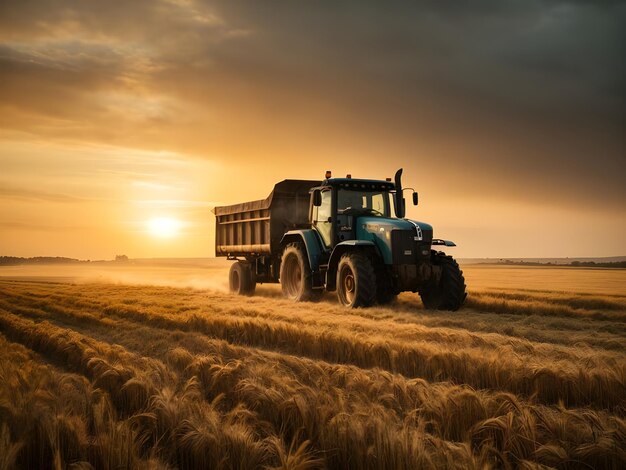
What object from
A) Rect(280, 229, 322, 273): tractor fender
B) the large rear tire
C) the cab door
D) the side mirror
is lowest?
the large rear tire

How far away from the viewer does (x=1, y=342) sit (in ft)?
35.0

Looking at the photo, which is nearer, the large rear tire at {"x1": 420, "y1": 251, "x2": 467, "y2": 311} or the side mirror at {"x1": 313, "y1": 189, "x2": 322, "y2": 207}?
the large rear tire at {"x1": 420, "y1": 251, "x2": 467, "y2": 311}

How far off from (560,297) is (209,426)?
1437 cm

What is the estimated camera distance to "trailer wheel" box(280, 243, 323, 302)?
16.4 m

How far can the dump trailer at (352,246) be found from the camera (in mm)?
14188

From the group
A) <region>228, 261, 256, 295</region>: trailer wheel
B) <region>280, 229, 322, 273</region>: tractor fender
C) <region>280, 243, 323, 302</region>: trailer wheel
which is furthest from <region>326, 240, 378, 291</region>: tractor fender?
<region>228, 261, 256, 295</region>: trailer wheel

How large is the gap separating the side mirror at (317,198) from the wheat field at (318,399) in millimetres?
4640

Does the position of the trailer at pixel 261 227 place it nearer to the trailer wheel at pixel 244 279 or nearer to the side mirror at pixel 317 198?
the trailer wheel at pixel 244 279

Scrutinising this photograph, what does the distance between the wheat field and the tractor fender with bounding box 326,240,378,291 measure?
3519 mm

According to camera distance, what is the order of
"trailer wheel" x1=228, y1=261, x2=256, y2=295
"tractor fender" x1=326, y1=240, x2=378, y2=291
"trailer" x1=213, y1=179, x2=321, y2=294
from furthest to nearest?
"trailer wheel" x1=228, y1=261, x2=256, y2=295, "trailer" x1=213, y1=179, x2=321, y2=294, "tractor fender" x1=326, y1=240, x2=378, y2=291

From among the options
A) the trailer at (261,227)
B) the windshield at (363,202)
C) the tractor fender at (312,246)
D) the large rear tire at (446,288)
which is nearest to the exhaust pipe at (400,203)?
the windshield at (363,202)

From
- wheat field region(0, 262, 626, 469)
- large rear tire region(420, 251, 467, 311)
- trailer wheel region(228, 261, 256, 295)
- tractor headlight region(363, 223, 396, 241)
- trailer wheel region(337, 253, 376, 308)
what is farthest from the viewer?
trailer wheel region(228, 261, 256, 295)

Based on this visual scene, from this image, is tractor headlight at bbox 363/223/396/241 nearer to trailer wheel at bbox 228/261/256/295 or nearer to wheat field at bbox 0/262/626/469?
wheat field at bbox 0/262/626/469

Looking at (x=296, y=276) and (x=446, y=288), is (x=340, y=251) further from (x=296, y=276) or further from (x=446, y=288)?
(x=446, y=288)
